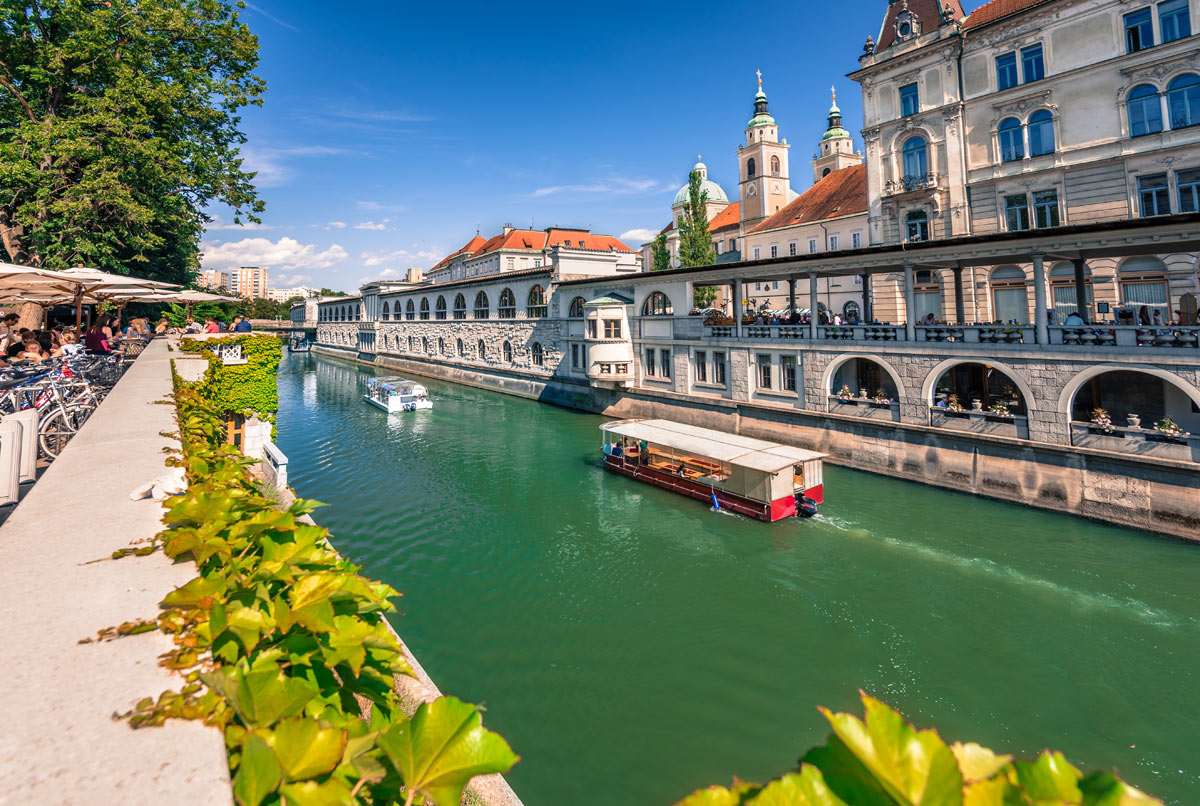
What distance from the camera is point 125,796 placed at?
2.30 metres

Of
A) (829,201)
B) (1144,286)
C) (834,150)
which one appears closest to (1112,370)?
(1144,286)

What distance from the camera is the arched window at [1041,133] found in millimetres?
29609

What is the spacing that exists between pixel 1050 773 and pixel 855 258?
86.2 ft

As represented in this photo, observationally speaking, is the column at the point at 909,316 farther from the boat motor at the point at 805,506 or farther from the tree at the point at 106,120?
the tree at the point at 106,120

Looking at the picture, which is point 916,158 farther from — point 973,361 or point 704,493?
point 704,493

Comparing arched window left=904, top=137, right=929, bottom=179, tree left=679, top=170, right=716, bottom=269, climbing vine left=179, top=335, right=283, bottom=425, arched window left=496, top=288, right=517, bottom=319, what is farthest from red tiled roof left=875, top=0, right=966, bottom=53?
climbing vine left=179, top=335, right=283, bottom=425

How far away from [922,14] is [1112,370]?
27.1 metres

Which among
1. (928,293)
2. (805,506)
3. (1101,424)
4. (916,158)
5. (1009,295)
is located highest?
(916,158)

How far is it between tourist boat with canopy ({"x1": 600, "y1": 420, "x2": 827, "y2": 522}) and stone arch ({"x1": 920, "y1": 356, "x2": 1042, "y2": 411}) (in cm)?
599

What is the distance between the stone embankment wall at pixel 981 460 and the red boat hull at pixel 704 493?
18.1ft

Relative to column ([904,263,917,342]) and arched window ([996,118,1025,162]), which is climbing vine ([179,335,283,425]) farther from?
arched window ([996,118,1025,162])

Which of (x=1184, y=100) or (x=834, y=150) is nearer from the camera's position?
(x=1184, y=100)

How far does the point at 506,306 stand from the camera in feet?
172

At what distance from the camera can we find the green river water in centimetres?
987
